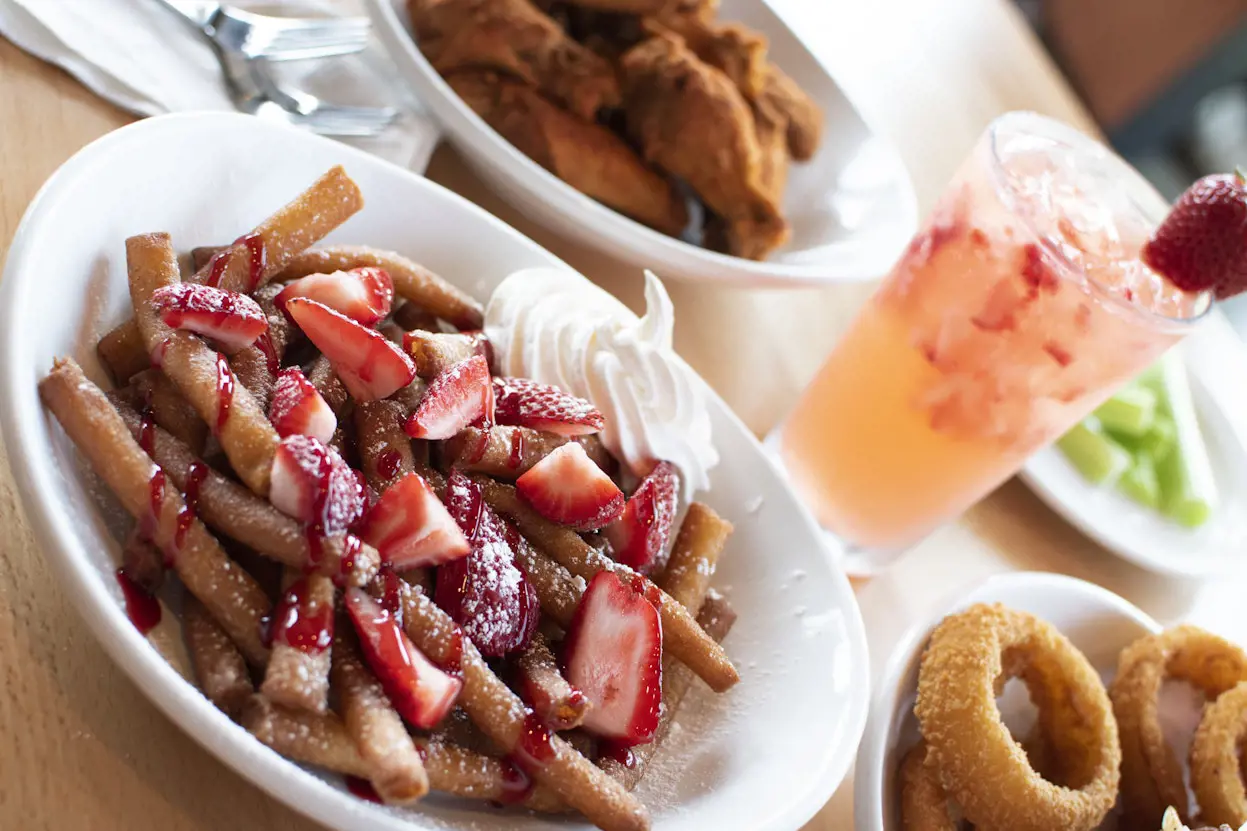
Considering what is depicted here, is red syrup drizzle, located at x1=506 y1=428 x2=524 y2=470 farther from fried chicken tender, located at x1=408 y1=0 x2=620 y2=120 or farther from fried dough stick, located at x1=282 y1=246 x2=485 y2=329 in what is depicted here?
fried chicken tender, located at x1=408 y1=0 x2=620 y2=120

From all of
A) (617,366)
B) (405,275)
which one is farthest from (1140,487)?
(405,275)

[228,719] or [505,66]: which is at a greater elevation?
[505,66]

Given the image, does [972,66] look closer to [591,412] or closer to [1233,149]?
[591,412]

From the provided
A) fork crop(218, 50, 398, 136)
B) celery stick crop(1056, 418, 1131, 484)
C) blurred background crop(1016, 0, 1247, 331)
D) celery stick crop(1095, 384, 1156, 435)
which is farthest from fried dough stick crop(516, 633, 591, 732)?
blurred background crop(1016, 0, 1247, 331)

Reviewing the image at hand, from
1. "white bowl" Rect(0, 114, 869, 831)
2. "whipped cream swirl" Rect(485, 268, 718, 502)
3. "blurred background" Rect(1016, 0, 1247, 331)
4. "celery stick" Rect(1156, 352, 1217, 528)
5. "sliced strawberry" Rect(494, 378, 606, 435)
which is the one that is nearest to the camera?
"white bowl" Rect(0, 114, 869, 831)

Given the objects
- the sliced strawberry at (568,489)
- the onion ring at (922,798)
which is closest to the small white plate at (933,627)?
the onion ring at (922,798)

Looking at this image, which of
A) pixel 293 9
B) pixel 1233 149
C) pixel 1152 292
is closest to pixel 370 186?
pixel 293 9
